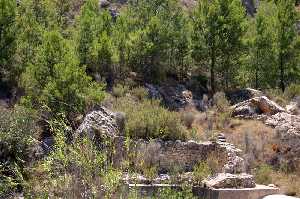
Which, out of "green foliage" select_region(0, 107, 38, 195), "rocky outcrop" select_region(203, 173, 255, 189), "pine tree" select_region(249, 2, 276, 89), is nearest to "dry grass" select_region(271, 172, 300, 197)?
"rocky outcrop" select_region(203, 173, 255, 189)

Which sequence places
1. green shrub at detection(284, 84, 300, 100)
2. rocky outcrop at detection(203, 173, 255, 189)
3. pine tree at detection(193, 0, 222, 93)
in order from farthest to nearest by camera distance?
1. pine tree at detection(193, 0, 222, 93)
2. green shrub at detection(284, 84, 300, 100)
3. rocky outcrop at detection(203, 173, 255, 189)

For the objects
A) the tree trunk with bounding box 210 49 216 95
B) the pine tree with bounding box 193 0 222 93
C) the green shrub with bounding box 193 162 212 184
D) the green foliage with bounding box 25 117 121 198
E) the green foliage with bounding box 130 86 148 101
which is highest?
the pine tree with bounding box 193 0 222 93

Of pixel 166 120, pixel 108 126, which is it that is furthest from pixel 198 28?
pixel 108 126

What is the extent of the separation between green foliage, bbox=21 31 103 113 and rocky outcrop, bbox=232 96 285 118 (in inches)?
313

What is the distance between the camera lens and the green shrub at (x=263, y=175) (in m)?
19.8

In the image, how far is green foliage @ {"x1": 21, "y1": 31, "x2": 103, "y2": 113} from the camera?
2078cm

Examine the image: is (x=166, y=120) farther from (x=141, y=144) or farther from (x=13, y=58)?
(x=13, y=58)

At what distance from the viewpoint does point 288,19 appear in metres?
35.4

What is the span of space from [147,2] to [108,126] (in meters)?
20.9

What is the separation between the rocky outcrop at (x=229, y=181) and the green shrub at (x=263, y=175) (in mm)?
1637

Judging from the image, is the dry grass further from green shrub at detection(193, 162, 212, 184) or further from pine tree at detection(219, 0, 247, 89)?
pine tree at detection(219, 0, 247, 89)

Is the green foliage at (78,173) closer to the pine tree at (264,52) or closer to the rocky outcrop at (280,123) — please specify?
the rocky outcrop at (280,123)

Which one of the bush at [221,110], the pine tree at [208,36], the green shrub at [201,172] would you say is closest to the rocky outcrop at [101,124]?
the green shrub at [201,172]

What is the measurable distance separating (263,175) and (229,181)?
2.69 m
